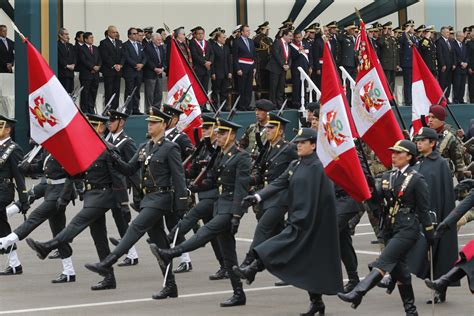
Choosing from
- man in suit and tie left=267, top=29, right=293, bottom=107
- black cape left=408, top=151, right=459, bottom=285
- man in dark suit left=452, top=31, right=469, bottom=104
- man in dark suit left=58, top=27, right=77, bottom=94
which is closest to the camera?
black cape left=408, top=151, right=459, bottom=285

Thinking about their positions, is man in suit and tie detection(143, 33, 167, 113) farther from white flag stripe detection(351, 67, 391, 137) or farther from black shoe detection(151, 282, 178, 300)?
black shoe detection(151, 282, 178, 300)

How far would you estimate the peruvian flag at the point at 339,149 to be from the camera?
1249 cm

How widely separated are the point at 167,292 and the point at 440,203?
2.87m

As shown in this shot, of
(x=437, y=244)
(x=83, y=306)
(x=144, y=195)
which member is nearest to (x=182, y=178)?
(x=144, y=195)

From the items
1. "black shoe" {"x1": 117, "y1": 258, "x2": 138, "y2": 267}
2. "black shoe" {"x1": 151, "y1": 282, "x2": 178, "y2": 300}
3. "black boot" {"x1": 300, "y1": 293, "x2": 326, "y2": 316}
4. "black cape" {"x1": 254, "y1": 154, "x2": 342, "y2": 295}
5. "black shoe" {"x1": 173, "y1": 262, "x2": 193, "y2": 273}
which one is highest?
"black cape" {"x1": 254, "y1": 154, "x2": 342, "y2": 295}

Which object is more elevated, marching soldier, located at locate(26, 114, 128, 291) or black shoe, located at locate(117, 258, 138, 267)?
marching soldier, located at locate(26, 114, 128, 291)

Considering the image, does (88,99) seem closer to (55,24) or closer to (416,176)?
(55,24)

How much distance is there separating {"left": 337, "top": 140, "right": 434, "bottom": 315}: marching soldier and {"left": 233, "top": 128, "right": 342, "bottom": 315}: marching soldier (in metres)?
0.49

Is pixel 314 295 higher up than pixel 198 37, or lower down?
lower down

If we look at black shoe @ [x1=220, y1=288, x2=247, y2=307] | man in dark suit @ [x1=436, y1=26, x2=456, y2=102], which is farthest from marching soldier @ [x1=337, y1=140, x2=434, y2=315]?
man in dark suit @ [x1=436, y1=26, x2=456, y2=102]

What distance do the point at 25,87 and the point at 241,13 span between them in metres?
6.95

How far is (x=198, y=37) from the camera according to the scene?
27703mm

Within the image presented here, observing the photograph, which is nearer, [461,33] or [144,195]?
[144,195]

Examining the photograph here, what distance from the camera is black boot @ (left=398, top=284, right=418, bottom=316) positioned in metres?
12.1
